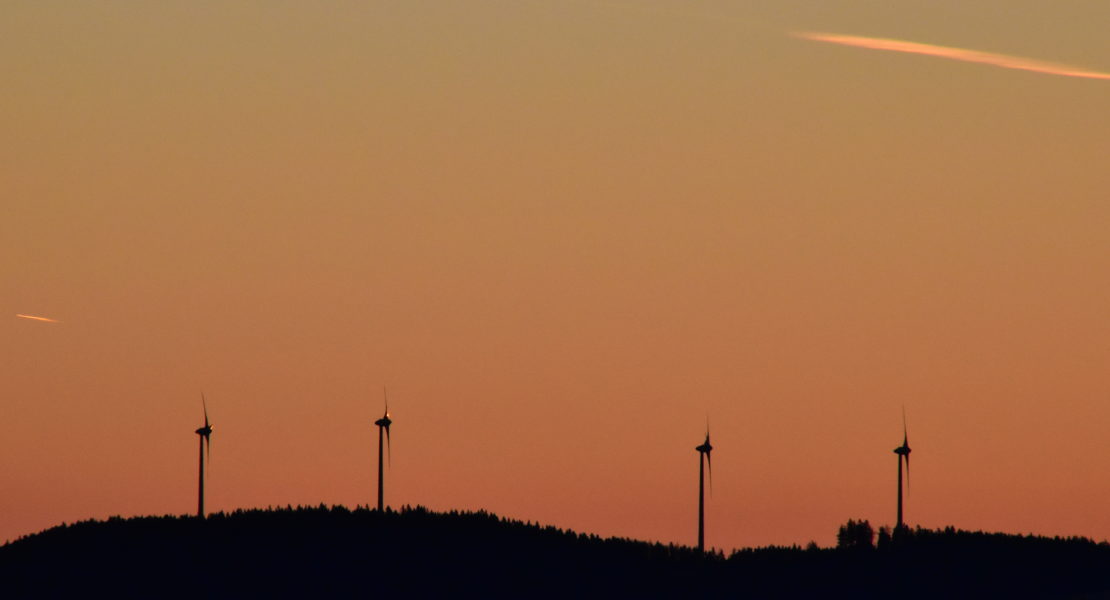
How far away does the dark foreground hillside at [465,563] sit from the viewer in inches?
5468

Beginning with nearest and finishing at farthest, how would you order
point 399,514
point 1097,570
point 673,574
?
point 1097,570 < point 673,574 < point 399,514

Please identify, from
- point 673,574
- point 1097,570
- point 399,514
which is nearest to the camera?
point 1097,570

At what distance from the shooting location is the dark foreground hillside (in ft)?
456

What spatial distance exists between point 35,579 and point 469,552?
2337 cm

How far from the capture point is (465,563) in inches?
5822

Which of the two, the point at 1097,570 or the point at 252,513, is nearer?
the point at 1097,570

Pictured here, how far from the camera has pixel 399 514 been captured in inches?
6196

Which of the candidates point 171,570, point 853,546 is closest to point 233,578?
point 171,570

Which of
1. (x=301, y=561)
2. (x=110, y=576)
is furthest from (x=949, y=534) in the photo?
(x=110, y=576)

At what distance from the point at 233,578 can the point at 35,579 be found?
11.0m

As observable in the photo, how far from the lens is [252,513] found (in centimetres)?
16000

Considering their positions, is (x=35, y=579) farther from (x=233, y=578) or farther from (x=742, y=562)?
(x=742, y=562)

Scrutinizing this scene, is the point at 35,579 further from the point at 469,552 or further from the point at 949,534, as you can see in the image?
the point at 949,534

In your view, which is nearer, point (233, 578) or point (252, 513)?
point (233, 578)
